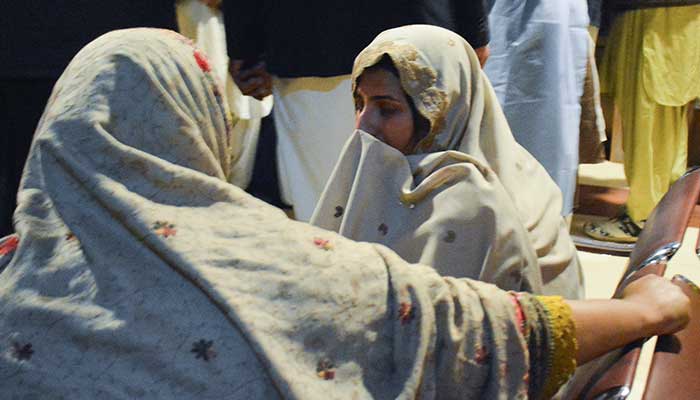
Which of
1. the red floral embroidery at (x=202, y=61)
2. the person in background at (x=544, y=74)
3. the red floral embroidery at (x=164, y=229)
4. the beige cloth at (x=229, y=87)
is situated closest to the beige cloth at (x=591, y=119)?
the person in background at (x=544, y=74)

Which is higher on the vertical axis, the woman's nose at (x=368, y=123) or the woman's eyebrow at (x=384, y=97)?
the woman's eyebrow at (x=384, y=97)

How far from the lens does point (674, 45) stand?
3518 millimetres

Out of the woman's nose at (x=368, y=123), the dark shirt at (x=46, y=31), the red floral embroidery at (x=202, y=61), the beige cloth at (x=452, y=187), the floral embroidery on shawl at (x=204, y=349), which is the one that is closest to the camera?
the floral embroidery on shawl at (x=204, y=349)

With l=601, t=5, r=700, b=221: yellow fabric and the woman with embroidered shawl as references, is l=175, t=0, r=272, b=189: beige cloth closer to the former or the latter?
l=601, t=5, r=700, b=221: yellow fabric

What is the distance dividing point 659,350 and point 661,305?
0.06m

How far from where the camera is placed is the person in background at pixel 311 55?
7.72ft

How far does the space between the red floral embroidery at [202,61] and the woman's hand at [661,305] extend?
0.66 metres

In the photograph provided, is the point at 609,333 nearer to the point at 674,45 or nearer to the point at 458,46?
the point at 458,46

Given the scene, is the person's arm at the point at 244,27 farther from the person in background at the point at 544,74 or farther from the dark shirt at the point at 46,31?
the person in background at the point at 544,74

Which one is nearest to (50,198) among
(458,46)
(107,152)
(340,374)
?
(107,152)

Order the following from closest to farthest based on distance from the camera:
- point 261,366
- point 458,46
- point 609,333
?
1. point 261,366
2. point 609,333
3. point 458,46

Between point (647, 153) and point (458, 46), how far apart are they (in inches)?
84.1

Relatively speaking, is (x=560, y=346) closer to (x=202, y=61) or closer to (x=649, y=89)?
(x=202, y=61)

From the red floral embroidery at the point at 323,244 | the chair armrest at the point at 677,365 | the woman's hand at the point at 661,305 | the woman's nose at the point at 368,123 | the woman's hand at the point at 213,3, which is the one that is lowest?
the chair armrest at the point at 677,365
